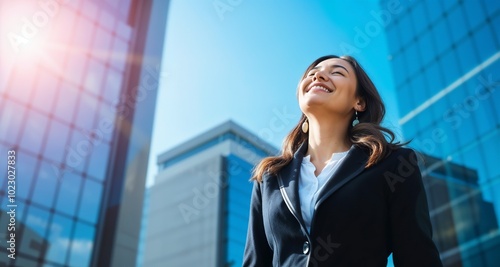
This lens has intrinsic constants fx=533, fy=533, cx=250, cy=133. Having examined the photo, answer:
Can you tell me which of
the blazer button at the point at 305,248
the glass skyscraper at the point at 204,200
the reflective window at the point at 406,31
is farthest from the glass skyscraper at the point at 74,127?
the glass skyscraper at the point at 204,200

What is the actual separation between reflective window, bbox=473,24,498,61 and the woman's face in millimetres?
25255

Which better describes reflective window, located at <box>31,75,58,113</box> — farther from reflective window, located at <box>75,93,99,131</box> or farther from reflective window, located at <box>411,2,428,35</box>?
reflective window, located at <box>411,2,428,35</box>

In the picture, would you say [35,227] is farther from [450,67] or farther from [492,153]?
[450,67]

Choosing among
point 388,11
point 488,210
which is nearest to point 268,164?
point 488,210

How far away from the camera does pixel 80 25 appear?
1975cm

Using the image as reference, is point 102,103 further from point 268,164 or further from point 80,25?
point 268,164

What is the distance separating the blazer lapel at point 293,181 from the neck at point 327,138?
75 millimetres

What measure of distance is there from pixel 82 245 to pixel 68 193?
1888 mm

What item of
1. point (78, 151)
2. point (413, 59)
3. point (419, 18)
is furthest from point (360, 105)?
point (419, 18)

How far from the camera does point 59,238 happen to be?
1773 cm

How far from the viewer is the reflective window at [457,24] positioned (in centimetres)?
2712

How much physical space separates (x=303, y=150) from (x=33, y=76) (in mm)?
17100

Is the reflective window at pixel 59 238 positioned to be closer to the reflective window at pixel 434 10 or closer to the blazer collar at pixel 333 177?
the blazer collar at pixel 333 177

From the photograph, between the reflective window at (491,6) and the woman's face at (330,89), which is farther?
the reflective window at (491,6)
